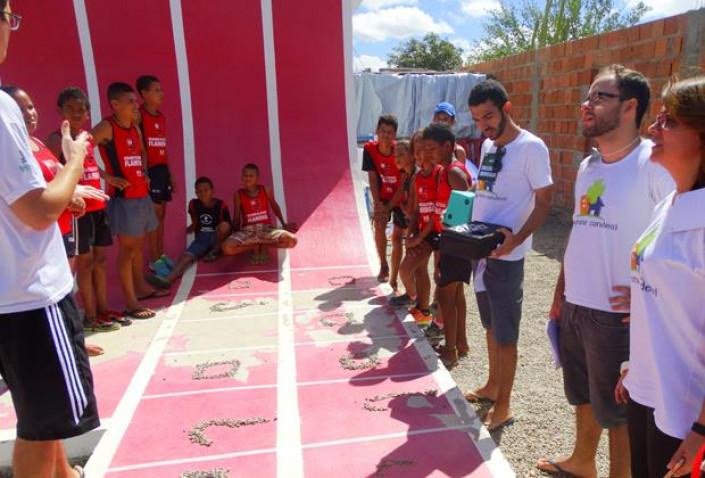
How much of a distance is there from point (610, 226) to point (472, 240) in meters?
0.63

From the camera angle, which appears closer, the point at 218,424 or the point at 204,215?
the point at 218,424

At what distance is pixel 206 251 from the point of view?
17.4 feet

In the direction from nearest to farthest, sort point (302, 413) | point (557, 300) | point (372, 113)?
1. point (557, 300)
2. point (302, 413)
3. point (372, 113)

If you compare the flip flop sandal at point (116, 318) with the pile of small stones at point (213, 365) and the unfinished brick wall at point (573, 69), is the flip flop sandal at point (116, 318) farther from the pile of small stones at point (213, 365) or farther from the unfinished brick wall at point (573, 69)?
the unfinished brick wall at point (573, 69)

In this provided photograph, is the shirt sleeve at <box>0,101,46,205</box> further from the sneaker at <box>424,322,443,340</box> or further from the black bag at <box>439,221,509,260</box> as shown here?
the sneaker at <box>424,322,443,340</box>

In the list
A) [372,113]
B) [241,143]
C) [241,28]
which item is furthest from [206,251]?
[372,113]

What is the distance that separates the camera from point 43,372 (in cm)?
166

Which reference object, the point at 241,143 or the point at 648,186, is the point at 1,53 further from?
the point at 241,143

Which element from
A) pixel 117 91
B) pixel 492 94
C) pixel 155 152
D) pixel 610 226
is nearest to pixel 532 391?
pixel 610 226

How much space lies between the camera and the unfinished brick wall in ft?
18.4

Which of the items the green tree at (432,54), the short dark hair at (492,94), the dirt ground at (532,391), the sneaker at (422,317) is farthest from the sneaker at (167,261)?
the green tree at (432,54)

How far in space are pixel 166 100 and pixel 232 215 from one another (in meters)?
1.59

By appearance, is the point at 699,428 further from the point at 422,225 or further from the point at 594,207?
the point at 422,225

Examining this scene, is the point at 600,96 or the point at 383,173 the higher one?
the point at 600,96
